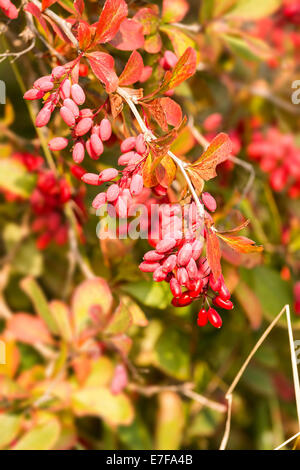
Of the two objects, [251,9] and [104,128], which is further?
[251,9]

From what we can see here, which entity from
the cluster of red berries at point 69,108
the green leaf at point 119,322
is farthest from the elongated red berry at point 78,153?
the green leaf at point 119,322

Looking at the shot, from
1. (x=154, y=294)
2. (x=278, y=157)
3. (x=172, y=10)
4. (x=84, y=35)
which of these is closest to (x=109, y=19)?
(x=84, y=35)

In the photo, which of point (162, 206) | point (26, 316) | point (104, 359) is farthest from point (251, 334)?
point (162, 206)

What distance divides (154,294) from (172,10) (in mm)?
412

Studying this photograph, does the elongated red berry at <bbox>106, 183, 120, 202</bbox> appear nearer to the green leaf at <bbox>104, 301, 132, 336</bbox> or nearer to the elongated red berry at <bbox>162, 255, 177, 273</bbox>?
the elongated red berry at <bbox>162, 255, 177, 273</bbox>

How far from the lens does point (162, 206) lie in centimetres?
64

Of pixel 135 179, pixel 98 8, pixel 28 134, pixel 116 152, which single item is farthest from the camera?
pixel 28 134

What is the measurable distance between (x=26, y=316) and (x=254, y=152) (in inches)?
24.5

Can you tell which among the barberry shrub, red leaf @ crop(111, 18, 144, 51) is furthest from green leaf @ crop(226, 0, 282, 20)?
red leaf @ crop(111, 18, 144, 51)

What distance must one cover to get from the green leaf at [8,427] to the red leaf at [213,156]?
1.92ft

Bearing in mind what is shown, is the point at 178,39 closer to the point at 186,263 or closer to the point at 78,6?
the point at 78,6

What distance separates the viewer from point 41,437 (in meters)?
0.89

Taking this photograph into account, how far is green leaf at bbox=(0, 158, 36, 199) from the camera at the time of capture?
104cm
